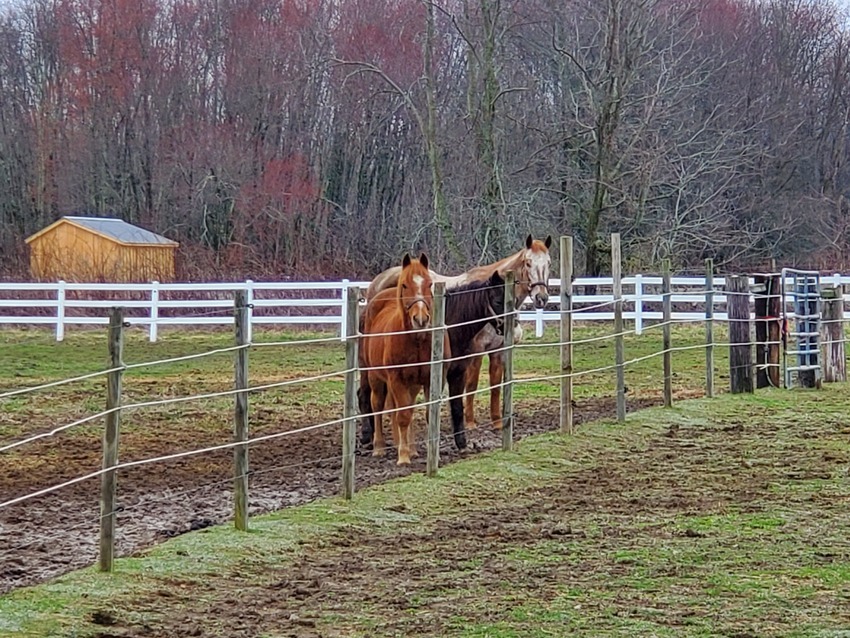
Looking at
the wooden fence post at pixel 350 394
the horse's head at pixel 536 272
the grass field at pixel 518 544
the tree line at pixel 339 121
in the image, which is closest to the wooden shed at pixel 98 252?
the tree line at pixel 339 121

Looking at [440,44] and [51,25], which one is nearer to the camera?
[440,44]

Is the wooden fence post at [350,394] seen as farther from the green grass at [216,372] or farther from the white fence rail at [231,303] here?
the white fence rail at [231,303]

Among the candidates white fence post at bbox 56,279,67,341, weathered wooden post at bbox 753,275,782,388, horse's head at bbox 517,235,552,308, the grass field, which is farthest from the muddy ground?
white fence post at bbox 56,279,67,341

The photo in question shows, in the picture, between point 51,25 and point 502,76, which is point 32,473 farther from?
point 51,25

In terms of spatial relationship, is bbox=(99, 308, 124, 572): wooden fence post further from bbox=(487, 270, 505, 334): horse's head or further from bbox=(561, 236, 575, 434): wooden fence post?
bbox=(561, 236, 575, 434): wooden fence post

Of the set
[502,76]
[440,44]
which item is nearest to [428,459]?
[502,76]

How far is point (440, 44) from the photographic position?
38094 millimetres

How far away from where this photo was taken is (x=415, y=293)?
1013 cm

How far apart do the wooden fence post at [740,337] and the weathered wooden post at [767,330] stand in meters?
0.46

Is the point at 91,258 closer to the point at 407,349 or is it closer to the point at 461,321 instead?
the point at 461,321

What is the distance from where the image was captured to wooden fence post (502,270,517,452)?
10.6 meters

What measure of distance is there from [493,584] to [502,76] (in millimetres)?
28492

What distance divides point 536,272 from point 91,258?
2217 centimetres

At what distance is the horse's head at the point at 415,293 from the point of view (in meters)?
9.98
